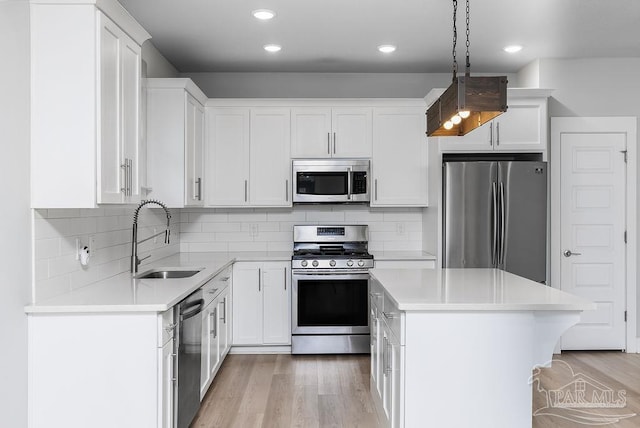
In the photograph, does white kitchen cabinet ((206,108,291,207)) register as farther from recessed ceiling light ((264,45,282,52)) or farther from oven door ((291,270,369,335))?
oven door ((291,270,369,335))

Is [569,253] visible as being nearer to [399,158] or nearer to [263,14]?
[399,158]

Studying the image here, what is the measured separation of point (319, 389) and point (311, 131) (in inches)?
93.6

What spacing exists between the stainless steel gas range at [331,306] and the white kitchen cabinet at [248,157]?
798 mm

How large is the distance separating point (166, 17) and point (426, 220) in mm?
2969

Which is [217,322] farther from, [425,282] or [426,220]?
[426,220]

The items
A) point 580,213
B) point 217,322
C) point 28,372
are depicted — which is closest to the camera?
point 28,372

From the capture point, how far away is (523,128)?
14.6ft

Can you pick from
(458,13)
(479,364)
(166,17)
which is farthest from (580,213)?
(166,17)

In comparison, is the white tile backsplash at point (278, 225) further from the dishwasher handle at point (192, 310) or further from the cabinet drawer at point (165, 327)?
the cabinet drawer at point (165, 327)

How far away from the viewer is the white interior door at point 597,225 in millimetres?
4691

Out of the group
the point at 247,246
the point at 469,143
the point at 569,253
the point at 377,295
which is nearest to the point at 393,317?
the point at 377,295

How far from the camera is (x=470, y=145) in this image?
175 inches

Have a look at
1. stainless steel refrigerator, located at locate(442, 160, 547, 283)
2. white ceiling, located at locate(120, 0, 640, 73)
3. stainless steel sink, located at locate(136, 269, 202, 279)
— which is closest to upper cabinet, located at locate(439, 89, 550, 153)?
stainless steel refrigerator, located at locate(442, 160, 547, 283)

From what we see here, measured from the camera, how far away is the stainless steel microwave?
475cm
